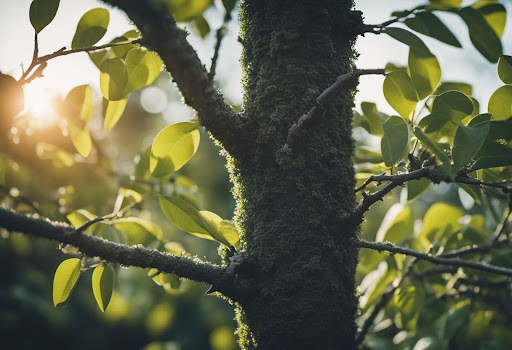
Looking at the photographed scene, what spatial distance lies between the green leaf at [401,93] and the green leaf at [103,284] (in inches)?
20.3

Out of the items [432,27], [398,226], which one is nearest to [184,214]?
[432,27]

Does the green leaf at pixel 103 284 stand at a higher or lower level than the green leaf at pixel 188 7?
lower

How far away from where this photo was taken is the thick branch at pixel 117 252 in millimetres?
462

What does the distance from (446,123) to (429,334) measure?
65cm

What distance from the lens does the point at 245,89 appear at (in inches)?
26.0

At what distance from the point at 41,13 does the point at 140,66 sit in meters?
0.17

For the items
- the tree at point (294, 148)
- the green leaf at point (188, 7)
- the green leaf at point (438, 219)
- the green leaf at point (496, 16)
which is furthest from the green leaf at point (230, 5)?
the green leaf at point (438, 219)

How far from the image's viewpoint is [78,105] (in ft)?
2.67

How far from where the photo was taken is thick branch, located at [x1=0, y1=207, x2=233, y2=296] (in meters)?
0.46

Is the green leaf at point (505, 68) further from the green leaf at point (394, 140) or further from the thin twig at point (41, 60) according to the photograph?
the thin twig at point (41, 60)

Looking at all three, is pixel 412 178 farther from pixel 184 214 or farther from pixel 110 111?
pixel 110 111

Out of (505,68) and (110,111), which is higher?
(110,111)

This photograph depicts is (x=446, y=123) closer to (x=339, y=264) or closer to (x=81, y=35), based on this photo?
(x=339, y=264)

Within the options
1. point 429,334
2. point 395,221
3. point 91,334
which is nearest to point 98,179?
point 395,221
